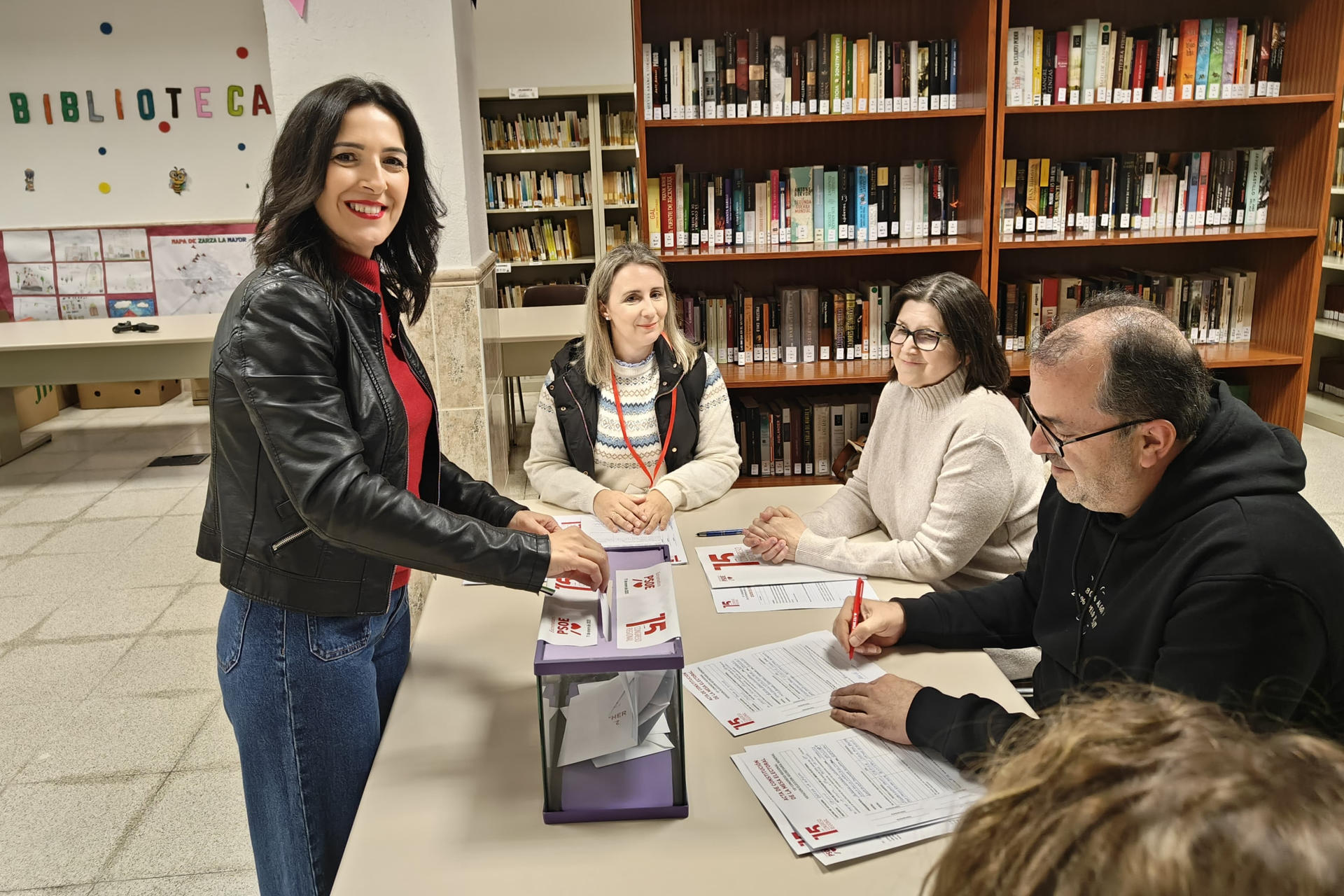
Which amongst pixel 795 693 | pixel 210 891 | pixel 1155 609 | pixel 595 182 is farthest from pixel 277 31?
pixel 595 182

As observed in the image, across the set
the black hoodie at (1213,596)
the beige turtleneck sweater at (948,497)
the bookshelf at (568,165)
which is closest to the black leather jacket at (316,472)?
the black hoodie at (1213,596)

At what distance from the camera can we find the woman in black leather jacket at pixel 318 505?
1320 millimetres

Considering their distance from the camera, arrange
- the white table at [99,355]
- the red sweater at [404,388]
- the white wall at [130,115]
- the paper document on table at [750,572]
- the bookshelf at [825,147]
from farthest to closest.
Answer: the white wall at [130,115] → the white table at [99,355] → the bookshelf at [825,147] → the paper document on table at [750,572] → the red sweater at [404,388]

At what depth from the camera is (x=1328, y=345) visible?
Result: 21.5 ft

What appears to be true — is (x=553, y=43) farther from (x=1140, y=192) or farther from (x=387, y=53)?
(x=1140, y=192)

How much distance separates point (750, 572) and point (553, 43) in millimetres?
5995

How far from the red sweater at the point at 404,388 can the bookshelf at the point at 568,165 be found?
557cm

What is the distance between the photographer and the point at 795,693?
1.54 m

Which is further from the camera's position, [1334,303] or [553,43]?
[553,43]

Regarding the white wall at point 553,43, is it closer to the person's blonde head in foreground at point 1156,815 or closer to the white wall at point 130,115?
the white wall at point 130,115

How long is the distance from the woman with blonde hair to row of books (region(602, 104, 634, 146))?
185 inches

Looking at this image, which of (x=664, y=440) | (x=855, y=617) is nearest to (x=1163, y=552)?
(x=855, y=617)

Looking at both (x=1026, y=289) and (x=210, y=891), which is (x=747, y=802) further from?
(x=1026, y=289)

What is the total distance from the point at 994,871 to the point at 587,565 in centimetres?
95
